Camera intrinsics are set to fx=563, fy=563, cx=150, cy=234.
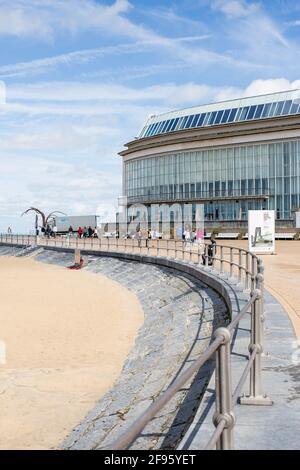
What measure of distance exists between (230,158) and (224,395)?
65.3 meters

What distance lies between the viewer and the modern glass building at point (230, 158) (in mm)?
63812

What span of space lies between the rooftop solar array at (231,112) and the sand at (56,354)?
42.9 m

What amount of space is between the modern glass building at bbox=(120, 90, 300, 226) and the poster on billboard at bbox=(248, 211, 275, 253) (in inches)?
1249

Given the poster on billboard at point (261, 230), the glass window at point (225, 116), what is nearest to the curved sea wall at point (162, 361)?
the poster on billboard at point (261, 230)

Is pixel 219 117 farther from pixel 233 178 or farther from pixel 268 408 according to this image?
pixel 268 408

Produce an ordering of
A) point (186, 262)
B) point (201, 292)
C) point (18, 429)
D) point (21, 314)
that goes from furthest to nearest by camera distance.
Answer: point (186, 262), point (21, 314), point (201, 292), point (18, 429)

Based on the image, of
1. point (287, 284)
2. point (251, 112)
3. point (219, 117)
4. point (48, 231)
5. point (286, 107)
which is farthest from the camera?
point (48, 231)

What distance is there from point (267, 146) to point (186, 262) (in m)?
40.6

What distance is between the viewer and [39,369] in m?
13.3

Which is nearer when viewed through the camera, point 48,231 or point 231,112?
point 231,112

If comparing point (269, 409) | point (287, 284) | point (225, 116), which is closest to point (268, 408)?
point (269, 409)

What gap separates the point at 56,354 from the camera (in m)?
14.8
